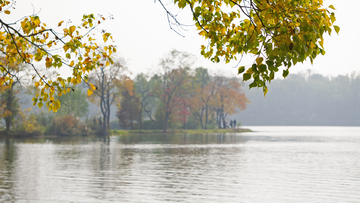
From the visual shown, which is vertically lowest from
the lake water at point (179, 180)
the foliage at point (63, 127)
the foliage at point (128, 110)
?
the lake water at point (179, 180)

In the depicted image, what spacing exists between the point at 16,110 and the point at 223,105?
1659 inches

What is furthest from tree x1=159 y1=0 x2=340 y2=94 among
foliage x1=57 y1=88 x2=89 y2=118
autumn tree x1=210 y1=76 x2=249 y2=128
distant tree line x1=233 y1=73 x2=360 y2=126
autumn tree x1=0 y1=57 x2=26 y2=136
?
distant tree line x1=233 y1=73 x2=360 y2=126

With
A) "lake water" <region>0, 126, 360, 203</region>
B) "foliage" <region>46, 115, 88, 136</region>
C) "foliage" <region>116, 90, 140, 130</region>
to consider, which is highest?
"foliage" <region>116, 90, 140, 130</region>

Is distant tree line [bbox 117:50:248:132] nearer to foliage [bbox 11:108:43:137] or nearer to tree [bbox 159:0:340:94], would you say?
foliage [bbox 11:108:43:137]

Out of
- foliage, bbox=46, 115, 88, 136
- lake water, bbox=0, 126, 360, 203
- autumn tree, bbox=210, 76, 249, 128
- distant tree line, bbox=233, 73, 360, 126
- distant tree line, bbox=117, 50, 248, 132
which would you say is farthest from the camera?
distant tree line, bbox=233, 73, 360, 126

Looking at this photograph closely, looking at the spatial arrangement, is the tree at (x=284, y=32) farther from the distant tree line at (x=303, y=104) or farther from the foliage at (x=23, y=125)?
the distant tree line at (x=303, y=104)

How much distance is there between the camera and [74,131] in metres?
55.5

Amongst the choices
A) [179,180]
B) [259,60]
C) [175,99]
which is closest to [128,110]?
[175,99]

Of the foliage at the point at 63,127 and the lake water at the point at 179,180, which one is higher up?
the foliage at the point at 63,127

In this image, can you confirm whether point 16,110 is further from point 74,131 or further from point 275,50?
point 275,50

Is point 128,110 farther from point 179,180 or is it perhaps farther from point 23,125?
point 179,180

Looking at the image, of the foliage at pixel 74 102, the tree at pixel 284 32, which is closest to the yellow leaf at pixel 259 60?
the tree at pixel 284 32

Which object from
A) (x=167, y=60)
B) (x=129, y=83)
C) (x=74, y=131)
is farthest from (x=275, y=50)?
(x=167, y=60)

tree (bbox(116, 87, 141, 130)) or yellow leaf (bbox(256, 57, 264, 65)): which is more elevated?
tree (bbox(116, 87, 141, 130))
